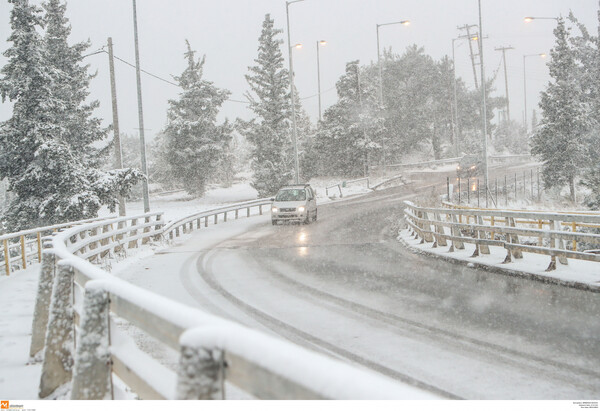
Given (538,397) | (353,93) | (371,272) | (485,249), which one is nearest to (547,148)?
(353,93)

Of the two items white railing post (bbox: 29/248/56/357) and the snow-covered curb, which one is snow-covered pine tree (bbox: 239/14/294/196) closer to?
the snow-covered curb

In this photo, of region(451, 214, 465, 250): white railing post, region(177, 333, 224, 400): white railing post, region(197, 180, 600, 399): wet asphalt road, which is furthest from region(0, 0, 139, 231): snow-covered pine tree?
region(177, 333, 224, 400): white railing post

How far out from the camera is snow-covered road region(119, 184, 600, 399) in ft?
18.3

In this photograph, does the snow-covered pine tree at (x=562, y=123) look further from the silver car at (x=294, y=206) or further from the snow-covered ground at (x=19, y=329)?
the snow-covered ground at (x=19, y=329)

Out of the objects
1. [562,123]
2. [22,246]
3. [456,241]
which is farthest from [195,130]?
[456,241]

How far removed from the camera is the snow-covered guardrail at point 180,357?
1633 millimetres

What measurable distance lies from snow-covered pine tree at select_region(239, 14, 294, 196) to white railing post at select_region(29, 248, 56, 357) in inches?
1755

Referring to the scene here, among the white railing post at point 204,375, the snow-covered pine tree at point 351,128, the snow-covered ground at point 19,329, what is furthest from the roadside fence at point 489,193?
the white railing post at point 204,375

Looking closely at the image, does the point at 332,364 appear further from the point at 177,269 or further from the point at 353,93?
the point at 353,93

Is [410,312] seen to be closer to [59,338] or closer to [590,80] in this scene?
[59,338]

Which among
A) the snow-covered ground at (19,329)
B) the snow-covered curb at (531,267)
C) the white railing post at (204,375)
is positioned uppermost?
the white railing post at (204,375)

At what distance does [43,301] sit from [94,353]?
2.71 meters

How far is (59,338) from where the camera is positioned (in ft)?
15.2

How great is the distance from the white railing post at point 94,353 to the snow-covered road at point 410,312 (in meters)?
3.07
